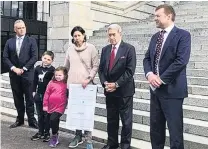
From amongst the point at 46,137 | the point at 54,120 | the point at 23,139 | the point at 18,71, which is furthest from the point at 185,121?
the point at 18,71

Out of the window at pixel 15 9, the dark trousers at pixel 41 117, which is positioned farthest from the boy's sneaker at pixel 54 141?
the window at pixel 15 9

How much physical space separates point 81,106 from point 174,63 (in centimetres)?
184

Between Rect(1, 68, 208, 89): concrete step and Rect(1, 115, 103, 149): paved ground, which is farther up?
Rect(1, 68, 208, 89): concrete step

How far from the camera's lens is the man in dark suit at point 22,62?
6.63 metres

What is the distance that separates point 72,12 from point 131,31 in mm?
1889

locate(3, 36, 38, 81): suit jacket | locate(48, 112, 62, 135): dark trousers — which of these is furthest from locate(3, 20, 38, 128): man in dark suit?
locate(48, 112, 62, 135): dark trousers

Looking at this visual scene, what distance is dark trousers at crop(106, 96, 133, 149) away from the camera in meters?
5.11

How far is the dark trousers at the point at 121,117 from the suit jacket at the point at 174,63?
2.93 feet

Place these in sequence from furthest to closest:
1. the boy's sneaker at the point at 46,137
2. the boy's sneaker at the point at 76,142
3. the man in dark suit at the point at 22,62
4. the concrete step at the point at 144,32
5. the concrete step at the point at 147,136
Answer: the concrete step at the point at 144,32
the man in dark suit at the point at 22,62
the boy's sneaker at the point at 46,137
the boy's sneaker at the point at 76,142
the concrete step at the point at 147,136

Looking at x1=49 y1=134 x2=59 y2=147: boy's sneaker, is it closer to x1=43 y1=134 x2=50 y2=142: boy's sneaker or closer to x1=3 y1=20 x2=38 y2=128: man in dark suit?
x1=43 y1=134 x2=50 y2=142: boy's sneaker

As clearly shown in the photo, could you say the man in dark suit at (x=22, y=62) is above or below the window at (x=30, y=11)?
below

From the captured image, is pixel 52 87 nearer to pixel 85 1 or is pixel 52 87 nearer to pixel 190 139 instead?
pixel 190 139

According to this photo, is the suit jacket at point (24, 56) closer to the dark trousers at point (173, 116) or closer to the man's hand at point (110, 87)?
the man's hand at point (110, 87)

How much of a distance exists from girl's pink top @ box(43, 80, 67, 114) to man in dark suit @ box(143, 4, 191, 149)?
1.76 metres
